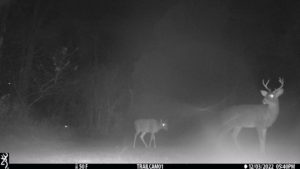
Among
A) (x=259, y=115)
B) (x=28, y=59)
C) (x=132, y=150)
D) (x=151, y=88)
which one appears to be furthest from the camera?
(x=151, y=88)

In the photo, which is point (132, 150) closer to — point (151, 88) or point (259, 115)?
point (259, 115)

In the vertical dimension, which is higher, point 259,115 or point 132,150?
point 259,115

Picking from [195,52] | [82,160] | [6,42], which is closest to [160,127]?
[82,160]

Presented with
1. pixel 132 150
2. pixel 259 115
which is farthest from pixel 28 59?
pixel 259 115

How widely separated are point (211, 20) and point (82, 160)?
43.4 ft

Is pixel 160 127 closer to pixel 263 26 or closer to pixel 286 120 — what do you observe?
pixel 286 120

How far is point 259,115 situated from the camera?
42.0ft

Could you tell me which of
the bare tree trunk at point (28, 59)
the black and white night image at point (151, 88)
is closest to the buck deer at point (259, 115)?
the black and white night image at point (151, 88)

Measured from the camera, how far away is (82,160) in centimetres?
1113

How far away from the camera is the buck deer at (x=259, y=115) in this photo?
1255cm

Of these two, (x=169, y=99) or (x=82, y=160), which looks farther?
(x=169, y=99)

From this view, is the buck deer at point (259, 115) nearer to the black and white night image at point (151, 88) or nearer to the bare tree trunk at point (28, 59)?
the black and white night image at point (151, 88)

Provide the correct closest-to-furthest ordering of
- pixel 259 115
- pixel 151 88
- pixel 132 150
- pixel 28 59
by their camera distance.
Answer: pixel 259 115 < pixel 132 150 < pixel 28 59 < pixel 151 88

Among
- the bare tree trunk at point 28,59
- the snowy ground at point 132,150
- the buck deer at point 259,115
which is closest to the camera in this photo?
the snowy ground at point 132,150
